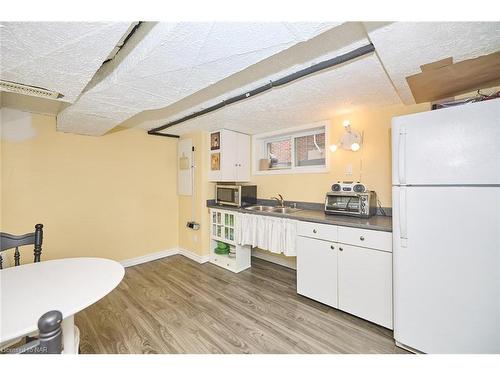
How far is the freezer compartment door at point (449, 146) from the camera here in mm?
1313

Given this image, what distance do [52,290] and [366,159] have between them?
9.42 feet

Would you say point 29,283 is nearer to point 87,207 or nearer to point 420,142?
point 87,207

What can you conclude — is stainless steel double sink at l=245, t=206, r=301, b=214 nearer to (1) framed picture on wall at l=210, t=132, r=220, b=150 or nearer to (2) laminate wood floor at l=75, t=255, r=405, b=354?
(2) laminate wood floor at l=75, t=255, r=405, b=354

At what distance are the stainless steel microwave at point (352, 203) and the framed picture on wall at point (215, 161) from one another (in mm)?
1747

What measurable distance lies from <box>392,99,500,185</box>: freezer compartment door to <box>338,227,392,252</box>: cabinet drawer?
47 cm

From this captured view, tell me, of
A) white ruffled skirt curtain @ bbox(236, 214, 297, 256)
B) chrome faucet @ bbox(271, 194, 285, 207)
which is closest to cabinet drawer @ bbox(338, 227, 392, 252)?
white ruffled skirt curtain @ bbox(236, 214, 297, 256)

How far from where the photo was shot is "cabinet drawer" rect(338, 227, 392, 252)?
1781 millimetres

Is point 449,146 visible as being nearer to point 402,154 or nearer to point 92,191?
point 402,154

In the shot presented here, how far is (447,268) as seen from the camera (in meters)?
1.45

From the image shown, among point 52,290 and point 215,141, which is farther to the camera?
point 215,141

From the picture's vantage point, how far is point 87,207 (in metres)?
3.00

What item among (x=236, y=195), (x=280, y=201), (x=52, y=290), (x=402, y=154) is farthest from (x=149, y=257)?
(x=402, y=154)

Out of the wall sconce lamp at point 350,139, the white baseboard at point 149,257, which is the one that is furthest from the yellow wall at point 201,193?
the wall sconce lamp at point 350,139

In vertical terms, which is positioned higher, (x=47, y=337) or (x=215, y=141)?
(x=215, y=141)
